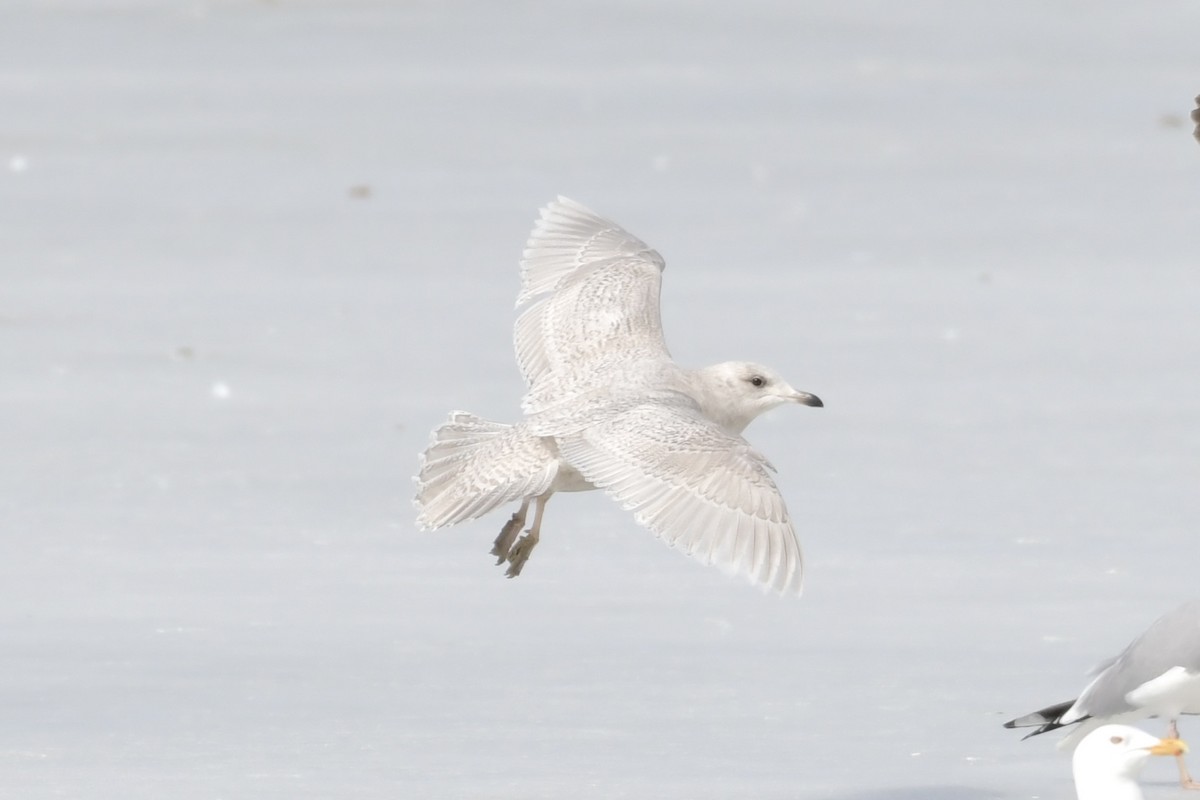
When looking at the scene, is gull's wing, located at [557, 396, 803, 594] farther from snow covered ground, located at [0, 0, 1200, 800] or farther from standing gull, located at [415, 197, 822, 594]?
snow covered ground, located at [0, 0, 1200, 800]

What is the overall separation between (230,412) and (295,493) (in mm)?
1080

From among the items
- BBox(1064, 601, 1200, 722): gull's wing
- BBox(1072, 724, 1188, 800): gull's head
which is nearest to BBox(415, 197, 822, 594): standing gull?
BBox(1064, 601, 1200, 722): gull's wing

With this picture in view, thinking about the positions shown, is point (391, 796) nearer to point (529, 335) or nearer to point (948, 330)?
point (529, 335)

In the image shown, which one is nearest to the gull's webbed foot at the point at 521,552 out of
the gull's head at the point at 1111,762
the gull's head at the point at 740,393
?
the gull's head at the point at 740,393

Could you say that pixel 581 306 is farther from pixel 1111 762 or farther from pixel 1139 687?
pixel 1111 762

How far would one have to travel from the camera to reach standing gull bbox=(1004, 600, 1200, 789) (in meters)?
5.44

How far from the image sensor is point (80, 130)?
1292 cm

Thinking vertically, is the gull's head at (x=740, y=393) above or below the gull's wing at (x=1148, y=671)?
above

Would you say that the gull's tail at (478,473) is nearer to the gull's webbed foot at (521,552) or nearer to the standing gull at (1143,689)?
the gull's webbed foot at (521,552)

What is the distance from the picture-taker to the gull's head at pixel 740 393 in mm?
6695

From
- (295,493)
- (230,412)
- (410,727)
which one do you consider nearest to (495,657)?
(410,727)

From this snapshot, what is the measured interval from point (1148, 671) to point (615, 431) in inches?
59.3

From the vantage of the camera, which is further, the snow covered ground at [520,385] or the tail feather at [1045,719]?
the snow covered ground at [520,385]

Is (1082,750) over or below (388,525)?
over
